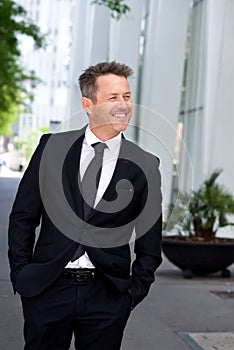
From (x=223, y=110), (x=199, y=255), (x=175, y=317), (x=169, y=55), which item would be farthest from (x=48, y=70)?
(x=175, y=317)

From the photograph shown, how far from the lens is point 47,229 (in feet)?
11.0

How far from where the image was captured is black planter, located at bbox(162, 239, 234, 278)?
419 inches

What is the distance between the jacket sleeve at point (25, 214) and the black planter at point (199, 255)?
7339mm

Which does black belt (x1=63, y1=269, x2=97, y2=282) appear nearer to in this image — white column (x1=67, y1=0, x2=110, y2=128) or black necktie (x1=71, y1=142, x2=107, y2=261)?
black necktie (x1=71, y1=142, x2=107, y2=261)

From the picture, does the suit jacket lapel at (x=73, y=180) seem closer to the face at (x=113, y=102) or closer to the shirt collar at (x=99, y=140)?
the shirt collar at (x=99, y=140)

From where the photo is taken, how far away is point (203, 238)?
1123 centimetres

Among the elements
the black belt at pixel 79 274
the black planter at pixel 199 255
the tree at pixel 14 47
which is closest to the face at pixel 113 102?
the black belt at pixel 79 274

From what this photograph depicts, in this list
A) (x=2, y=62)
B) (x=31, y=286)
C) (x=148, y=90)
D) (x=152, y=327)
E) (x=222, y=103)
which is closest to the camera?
(x=31, y=286)

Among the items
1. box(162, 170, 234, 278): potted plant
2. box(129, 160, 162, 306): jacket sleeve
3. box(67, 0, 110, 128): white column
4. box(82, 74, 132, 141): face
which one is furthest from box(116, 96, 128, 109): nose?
box(67, 0, 110, 128): white column

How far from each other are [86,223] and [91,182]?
189 millimetres

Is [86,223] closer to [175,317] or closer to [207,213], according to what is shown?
[175,317]

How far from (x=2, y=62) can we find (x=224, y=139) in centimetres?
1947

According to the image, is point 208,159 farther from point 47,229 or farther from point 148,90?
point 47,229

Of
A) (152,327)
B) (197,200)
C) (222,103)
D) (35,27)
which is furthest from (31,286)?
(35,27)
